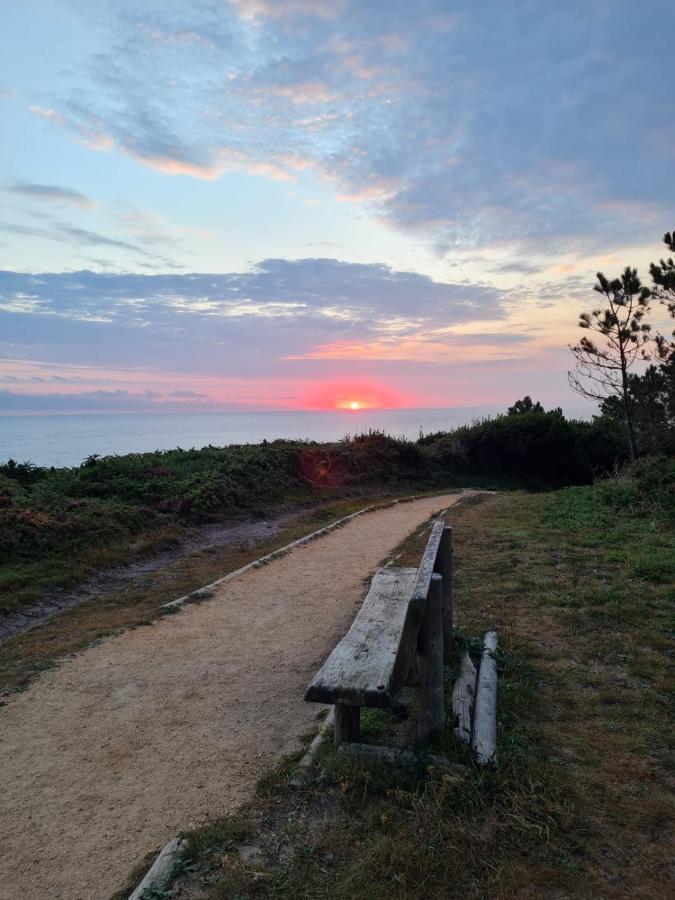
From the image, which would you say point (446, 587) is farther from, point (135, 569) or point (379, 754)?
point (135, 569)

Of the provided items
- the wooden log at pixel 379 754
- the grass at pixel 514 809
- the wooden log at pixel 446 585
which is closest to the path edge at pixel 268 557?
the wooden log at pixel 446 585

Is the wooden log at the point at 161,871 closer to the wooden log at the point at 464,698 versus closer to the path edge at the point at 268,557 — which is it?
the wooden log at the point at 464,698

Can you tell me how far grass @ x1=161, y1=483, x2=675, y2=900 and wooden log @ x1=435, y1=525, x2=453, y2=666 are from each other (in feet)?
0.63

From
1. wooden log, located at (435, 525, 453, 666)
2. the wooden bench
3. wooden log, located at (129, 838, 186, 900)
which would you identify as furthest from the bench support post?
wooden log, located at (129, 838, 186, 900)

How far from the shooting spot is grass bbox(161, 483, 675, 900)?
8.98 ft

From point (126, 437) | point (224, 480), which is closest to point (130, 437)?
point (126, 437)

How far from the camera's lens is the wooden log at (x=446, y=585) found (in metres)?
5.16

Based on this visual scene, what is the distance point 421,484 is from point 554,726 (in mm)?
18041

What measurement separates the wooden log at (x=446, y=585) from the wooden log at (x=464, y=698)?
0.24 meters

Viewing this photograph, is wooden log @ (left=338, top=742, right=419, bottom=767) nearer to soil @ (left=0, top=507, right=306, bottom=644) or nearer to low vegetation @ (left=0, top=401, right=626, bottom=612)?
soil @ (left=0, top=507, right=306, bottom=644)

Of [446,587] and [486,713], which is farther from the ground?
[446,587]

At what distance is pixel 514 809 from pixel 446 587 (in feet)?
7.75

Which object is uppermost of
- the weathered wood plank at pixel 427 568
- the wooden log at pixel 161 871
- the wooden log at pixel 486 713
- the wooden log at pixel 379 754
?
the weathered wood plank at pixel 427 568

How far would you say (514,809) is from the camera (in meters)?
3.08
